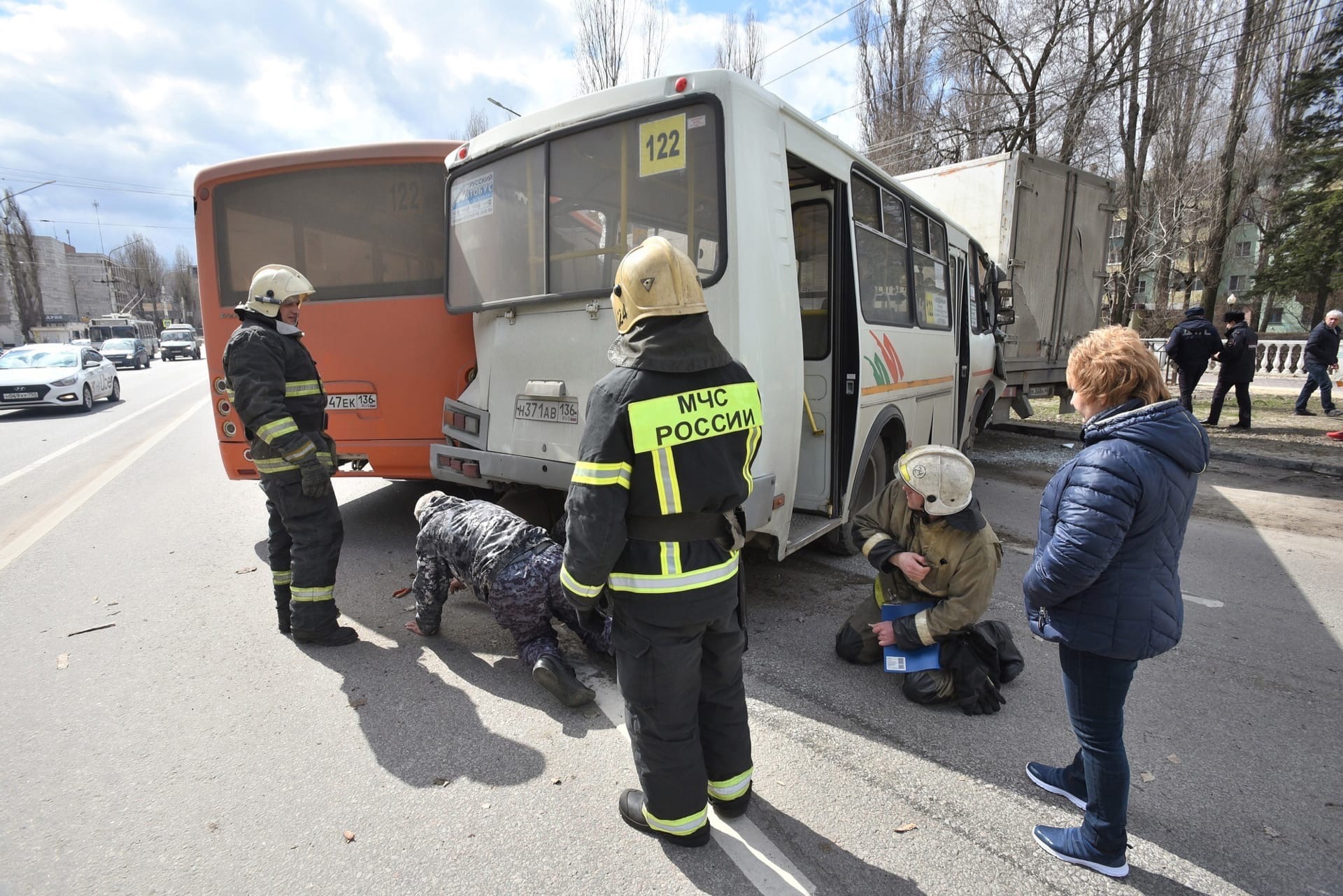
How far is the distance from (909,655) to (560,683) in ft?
5.31

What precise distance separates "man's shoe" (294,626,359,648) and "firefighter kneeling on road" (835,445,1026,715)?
2787 millimetres

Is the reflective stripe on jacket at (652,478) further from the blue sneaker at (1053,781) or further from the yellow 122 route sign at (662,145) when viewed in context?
the yellow 122 route sign at (662,145)

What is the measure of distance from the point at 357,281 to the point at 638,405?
4113 mm

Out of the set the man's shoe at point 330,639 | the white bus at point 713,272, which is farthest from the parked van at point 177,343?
the man's shoe at point 330,639

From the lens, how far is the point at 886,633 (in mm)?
3264

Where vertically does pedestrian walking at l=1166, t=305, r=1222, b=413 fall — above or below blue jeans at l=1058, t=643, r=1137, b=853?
above

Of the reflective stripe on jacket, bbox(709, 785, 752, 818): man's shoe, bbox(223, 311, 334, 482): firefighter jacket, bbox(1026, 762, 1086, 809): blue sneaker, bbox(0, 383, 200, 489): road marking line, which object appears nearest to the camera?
the reflective stripe on jacket

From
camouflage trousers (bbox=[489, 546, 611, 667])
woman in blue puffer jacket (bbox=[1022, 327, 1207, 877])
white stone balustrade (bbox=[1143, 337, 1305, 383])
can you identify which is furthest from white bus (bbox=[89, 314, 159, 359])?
white stone balustrade (bbox=[1143, 337, 1305, 383])

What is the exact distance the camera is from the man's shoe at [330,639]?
148 inches

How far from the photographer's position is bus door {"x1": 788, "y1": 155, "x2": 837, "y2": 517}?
172 inches

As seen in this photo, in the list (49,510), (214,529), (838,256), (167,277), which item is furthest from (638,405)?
(167,277)

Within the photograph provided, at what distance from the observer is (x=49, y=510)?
6574 millimetres

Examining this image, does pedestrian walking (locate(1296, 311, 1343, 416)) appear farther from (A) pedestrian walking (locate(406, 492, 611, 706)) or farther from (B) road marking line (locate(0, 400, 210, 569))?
(B) road marking line (locate(0, 400, 210, 569))

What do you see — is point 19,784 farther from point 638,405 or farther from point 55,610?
point 638,405
